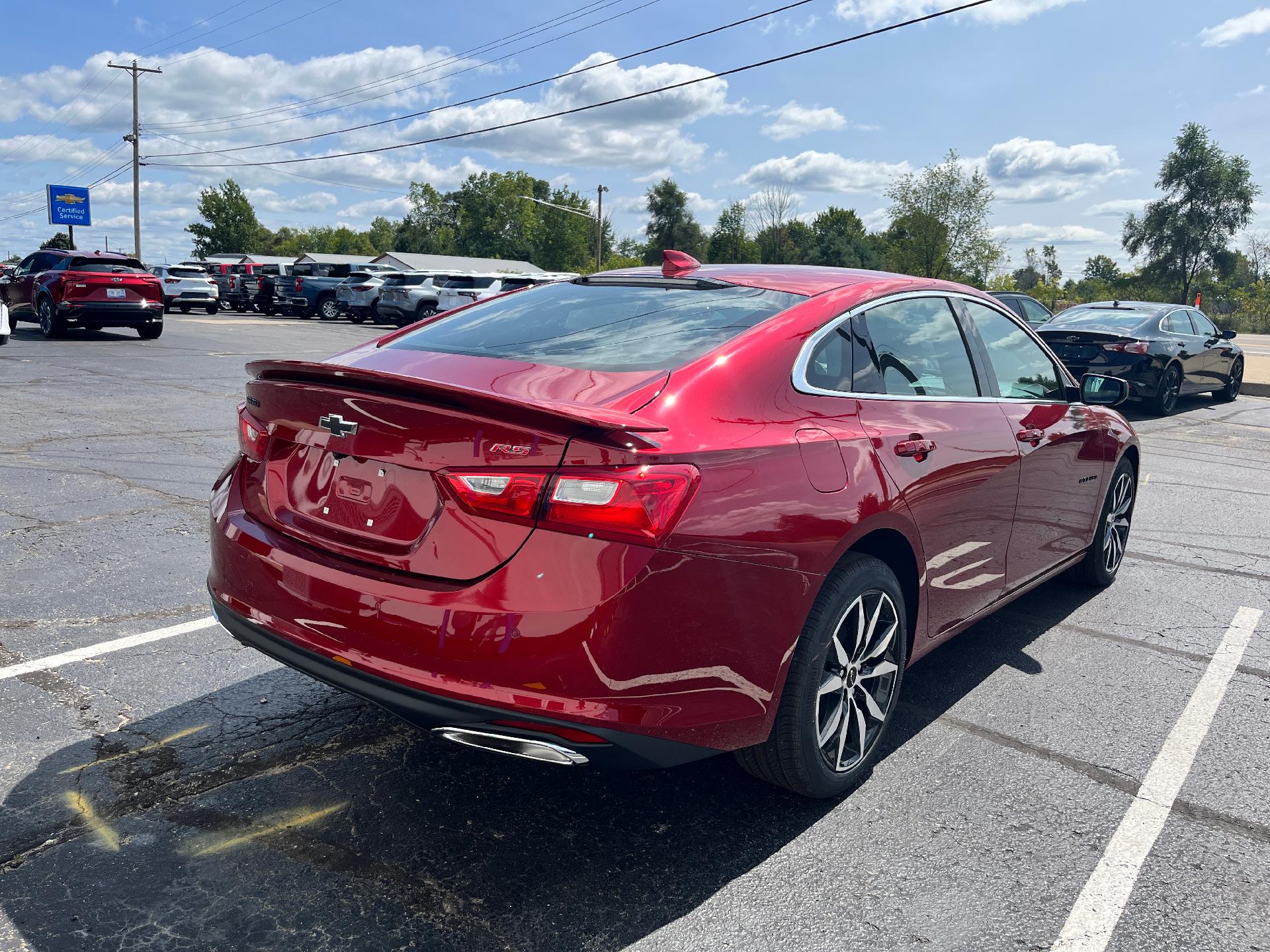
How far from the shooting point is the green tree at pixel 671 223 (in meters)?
98.9

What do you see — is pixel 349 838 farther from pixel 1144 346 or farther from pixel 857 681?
pixel 1144 346

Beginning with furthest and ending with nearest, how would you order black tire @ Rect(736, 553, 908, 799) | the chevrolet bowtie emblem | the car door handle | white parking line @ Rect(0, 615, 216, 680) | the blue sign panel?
the blue sign panel, white parking line @ Rect(0, 615, 216, 680), the car door handle, black tire @ Rect(736, 553, 908, 799), the chevrolet bowtie emblem

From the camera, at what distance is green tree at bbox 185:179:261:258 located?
397 ft

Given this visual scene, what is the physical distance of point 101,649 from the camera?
3885 millimetres

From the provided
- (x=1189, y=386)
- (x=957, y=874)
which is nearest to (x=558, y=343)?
(x=957, y=874)

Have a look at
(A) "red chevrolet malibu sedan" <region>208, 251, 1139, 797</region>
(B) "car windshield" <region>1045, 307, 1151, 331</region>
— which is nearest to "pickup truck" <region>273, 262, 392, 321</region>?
(B) "car windshield" <region>1045, 307, 1151, 331</region>

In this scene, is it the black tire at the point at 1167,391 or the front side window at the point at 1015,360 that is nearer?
the front side window at the point at 1015,360

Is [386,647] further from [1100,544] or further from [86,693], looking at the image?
[1100,544]

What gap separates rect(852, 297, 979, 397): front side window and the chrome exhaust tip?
147cm

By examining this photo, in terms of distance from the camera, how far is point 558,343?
9.98ft

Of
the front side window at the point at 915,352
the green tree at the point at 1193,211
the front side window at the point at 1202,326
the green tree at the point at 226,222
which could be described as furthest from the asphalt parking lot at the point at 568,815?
the green tree at the point at 226,222

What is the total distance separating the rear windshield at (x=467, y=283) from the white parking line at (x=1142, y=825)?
2874 centimetres

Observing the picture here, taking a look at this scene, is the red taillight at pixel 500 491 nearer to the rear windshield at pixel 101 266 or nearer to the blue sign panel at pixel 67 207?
the rear windshield at pixel 101 266

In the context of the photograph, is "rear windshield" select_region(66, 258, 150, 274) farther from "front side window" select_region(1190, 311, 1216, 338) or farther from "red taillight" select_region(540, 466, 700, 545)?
"red taillight" select_region(540, 466, 700, 545)
